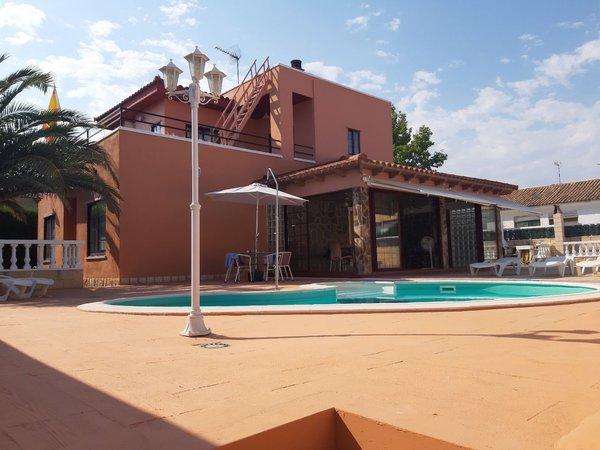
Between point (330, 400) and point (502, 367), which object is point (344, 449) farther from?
point (502, 367)

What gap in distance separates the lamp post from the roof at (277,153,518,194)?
7.63m

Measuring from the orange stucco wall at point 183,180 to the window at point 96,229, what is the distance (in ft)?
1.09

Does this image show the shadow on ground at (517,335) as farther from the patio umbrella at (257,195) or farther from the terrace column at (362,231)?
the terrace column at (362,231)

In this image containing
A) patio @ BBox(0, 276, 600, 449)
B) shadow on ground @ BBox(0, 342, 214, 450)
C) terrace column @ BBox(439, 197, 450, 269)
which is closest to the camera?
shadow on ground @ BBox(0, 342, 214, 450)

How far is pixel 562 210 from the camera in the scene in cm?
3759

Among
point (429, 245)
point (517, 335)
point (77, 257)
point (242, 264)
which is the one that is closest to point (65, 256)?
point (77, 257)

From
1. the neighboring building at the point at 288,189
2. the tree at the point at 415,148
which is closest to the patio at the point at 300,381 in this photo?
the neighboring building at the point at 288,189

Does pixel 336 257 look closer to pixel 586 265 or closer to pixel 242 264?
pixel 242 264

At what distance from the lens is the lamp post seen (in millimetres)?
5008

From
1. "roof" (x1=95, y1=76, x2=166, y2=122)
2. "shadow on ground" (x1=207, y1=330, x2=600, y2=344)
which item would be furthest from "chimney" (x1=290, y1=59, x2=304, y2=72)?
"shadow on ground" (x1=207, y1=330, x2=600, y2=344)

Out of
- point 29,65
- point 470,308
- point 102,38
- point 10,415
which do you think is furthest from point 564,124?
point 10,415

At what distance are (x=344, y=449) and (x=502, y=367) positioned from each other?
1502mm

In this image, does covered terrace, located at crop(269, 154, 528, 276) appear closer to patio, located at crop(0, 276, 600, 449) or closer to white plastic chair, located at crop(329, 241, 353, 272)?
white plastic chair, located at crop(329, 241, 353, 272)

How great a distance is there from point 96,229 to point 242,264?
204 inches
